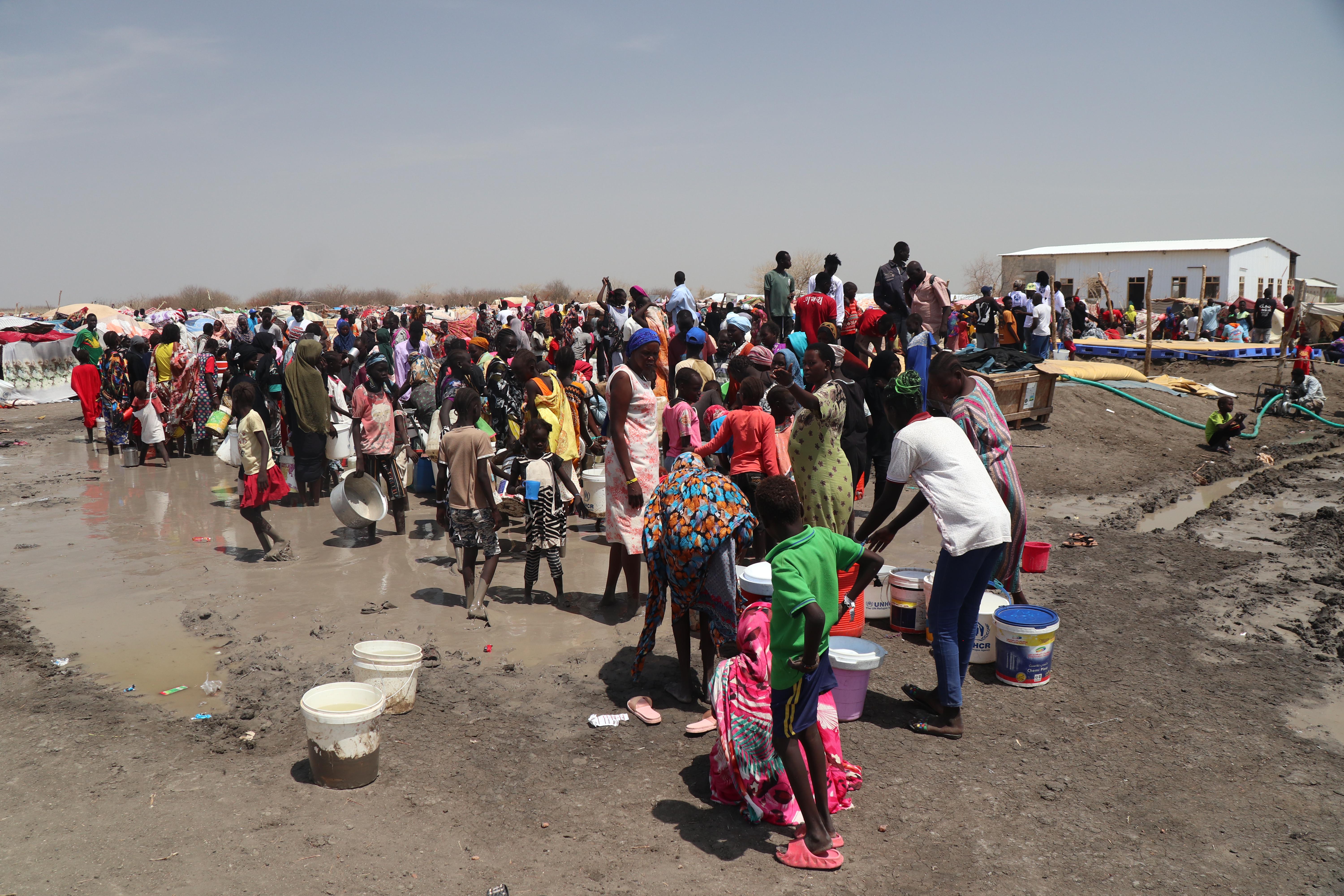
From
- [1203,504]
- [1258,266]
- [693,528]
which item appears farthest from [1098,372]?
[1258,266]

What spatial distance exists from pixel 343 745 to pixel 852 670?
2.60 metres

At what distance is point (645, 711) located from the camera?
4.92 metres

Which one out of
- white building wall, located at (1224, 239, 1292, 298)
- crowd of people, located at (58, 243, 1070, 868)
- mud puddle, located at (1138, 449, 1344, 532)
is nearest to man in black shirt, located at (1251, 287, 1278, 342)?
mud puddle, located at (1138, 449, 1344, 532)

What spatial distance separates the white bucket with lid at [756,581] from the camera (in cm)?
493

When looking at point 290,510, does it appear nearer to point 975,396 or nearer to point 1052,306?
point 975,396

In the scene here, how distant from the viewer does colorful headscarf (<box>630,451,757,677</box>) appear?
15.2ft

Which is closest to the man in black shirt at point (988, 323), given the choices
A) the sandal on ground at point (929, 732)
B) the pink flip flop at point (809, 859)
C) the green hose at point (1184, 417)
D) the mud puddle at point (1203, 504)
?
the green hose at point (1184, 417)

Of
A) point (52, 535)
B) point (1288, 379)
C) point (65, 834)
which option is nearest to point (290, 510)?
point (52, 535)

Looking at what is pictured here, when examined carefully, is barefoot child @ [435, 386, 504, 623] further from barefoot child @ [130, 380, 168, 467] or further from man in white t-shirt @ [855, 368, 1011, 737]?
barefoot child @ [130, 380, 168, 467]

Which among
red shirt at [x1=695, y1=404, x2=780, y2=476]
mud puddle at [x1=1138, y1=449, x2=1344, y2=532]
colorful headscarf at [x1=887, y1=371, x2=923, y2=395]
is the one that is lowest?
mud puddle at [x1=1138, y1=449, x2=1344, y2=532]

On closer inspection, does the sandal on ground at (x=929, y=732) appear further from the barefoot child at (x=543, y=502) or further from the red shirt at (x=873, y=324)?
the red shirt at (x=873, y=324)

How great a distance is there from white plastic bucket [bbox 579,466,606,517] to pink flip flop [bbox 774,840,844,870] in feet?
17.3

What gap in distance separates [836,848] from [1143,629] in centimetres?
383

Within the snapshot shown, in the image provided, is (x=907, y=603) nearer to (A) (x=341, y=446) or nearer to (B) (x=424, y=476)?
(B) (x=424, y=476)
